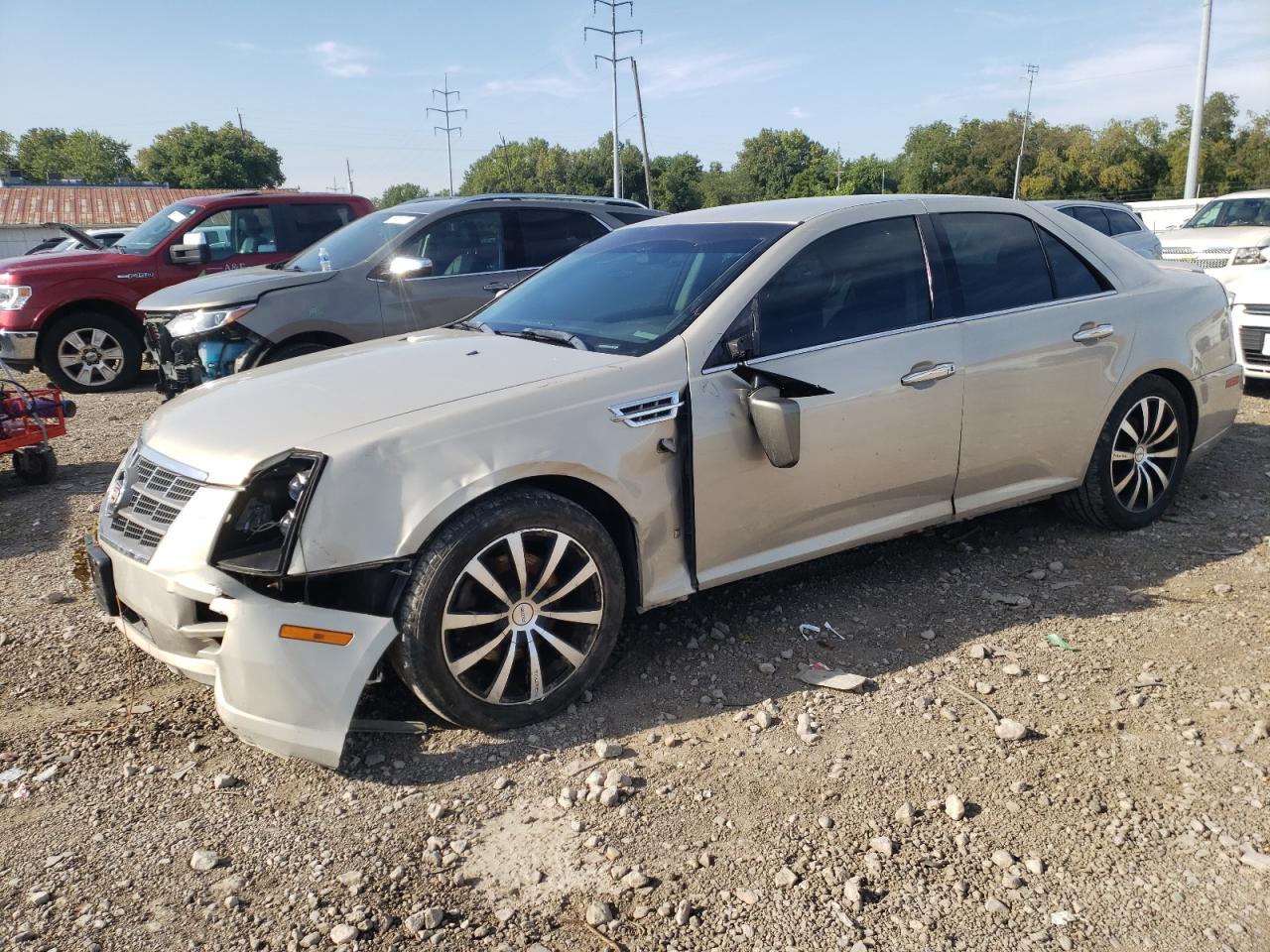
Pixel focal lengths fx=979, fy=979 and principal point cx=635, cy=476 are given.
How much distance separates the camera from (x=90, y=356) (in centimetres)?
1016

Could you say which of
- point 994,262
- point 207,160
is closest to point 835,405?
point 994,262

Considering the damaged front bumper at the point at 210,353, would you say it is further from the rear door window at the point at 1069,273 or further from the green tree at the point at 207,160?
the green tree at the point at 207,160

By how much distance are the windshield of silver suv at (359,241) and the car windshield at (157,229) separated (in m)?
3.11

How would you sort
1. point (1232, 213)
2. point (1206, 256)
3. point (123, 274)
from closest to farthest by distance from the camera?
1. point (123, 274)
2. point (1206, 256)
3. point (1232, 213)

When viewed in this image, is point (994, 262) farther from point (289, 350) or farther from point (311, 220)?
point (311, 220)

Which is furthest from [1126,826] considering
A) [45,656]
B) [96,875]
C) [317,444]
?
[45,656]

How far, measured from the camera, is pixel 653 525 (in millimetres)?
3412

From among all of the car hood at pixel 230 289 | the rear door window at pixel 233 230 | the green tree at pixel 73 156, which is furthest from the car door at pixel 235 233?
the green tree at pixel 73 156

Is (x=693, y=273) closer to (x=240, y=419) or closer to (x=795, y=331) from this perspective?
(x=795, y=331)

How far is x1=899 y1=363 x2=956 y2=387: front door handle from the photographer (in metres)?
3.90

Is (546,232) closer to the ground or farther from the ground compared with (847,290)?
farther from the ground

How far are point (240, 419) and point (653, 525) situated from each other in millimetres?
1415

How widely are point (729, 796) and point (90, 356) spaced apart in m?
9.64

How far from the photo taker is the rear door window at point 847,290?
3.71m
